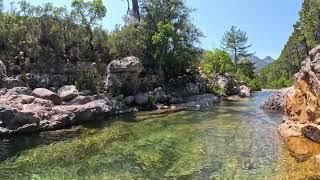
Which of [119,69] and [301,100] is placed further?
[119,69]

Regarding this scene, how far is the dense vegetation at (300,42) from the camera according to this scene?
225 ft

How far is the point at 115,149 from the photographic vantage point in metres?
20.8

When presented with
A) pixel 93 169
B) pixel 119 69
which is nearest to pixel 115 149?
pixel 93 169

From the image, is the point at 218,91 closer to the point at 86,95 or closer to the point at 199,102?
the point at 199,102

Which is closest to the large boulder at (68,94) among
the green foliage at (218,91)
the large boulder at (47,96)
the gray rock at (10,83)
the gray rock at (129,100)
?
the large boulder at (47,96)

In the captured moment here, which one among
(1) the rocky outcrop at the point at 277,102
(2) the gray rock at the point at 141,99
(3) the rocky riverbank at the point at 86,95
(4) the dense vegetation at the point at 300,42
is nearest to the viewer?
(3) the rocky riverbank at the point at 86,95

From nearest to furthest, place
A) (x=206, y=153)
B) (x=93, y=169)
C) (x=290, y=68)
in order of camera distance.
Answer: (x=93, y=169) < (x=206, y=153) < (x=290, y=68)

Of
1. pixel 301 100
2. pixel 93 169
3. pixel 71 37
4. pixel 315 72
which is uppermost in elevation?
pixel 71 37

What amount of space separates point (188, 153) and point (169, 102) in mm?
24520

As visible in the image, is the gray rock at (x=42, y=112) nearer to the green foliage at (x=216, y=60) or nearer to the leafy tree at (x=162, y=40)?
the leafy tree at (x=162, y=40)

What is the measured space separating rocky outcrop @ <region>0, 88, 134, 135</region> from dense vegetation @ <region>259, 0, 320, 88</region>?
47301 millimetres

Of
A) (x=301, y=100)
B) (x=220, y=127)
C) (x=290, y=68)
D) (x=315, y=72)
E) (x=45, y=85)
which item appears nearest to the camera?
(x=315, y=72)

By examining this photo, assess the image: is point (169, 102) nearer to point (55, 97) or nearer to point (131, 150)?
point (55, 97)

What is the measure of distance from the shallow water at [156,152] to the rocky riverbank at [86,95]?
5.39 feet
